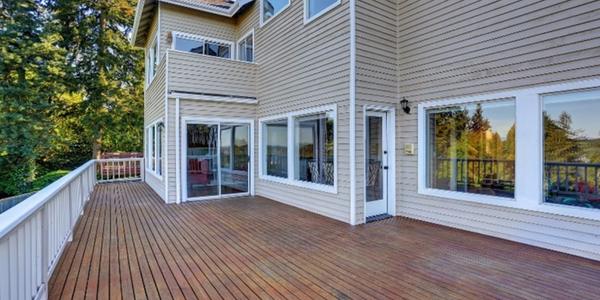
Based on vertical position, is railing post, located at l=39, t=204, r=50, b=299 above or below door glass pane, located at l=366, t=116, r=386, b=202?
below

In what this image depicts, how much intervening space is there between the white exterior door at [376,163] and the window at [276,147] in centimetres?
236

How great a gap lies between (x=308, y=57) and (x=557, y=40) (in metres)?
4.22

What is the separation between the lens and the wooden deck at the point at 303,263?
121 inches

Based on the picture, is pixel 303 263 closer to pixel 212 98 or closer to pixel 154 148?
pixel 212 98

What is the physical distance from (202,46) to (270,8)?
8.34 ft

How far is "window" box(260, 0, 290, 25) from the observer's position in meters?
7.73

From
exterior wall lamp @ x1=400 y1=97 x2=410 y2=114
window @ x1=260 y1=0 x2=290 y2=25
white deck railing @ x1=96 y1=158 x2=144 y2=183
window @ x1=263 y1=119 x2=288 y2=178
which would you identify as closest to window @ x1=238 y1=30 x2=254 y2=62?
window @ x1=260 y1=0 x2=290 y2=25

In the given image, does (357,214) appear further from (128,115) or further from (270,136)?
(128,115)

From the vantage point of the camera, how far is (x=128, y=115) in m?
16.6

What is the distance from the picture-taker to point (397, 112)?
6176 mm

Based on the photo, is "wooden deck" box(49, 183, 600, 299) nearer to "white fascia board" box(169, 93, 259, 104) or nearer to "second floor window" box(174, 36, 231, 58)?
"white fascia board" box(169, 93, 259, 104)

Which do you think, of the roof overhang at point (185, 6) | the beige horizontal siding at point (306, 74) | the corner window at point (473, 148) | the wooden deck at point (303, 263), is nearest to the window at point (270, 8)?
the beige horizontal siding at point (306, 74)

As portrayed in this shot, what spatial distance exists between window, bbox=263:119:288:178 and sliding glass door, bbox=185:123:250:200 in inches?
27.4

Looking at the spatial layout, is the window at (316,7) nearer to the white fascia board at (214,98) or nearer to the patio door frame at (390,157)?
the patio door frame at (390,157)
